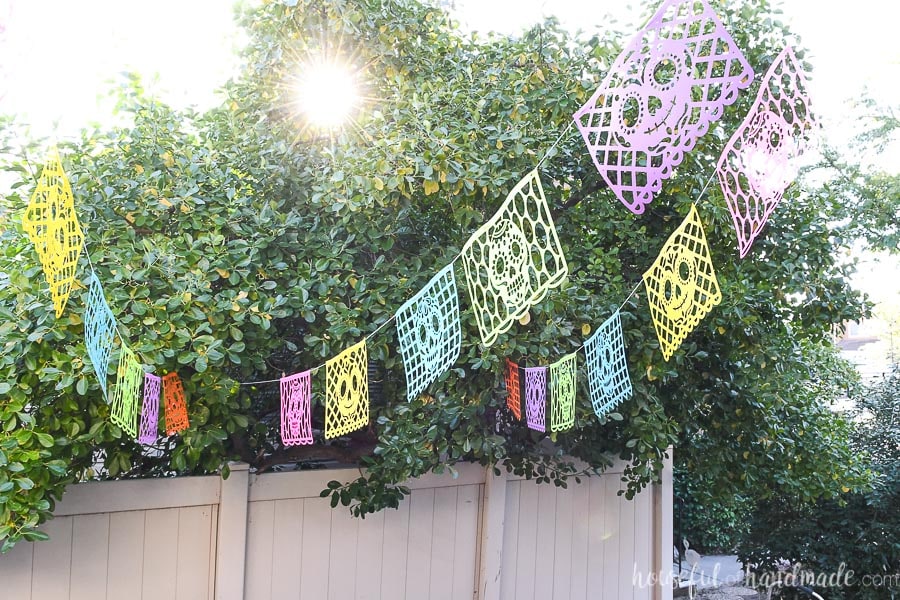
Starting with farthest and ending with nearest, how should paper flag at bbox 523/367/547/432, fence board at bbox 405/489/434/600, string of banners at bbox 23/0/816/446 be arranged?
fence board at bbox 405/489/434/600 < paper flag at bbox 523/367/547/432 < string of banners at bbox 23/0/816/446

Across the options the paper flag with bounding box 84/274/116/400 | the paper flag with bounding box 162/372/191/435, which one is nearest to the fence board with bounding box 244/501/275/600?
the paper flag with bounding box 162/372/191/435

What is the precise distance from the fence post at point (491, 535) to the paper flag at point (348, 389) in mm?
1442

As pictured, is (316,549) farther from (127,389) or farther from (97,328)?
(97,328)

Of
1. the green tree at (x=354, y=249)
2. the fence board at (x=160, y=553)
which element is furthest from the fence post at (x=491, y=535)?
the fence board at (x=160, y=553)

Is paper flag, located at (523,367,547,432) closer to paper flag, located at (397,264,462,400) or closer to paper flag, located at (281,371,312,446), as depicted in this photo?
paper flag, located at (397,264,462,400)

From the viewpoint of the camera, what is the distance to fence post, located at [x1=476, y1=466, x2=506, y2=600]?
12.4 feet

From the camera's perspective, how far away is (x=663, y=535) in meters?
4.41

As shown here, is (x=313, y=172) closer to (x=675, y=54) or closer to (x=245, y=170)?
(x=245, y=170)

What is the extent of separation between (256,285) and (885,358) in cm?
694

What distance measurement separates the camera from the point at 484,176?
2.69m

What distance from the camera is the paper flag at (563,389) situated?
2654 mm

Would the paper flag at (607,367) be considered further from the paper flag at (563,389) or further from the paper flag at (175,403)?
the paper flag at (175,403)

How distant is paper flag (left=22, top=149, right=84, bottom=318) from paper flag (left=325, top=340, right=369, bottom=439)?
99 cm

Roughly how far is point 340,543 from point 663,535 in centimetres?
218
